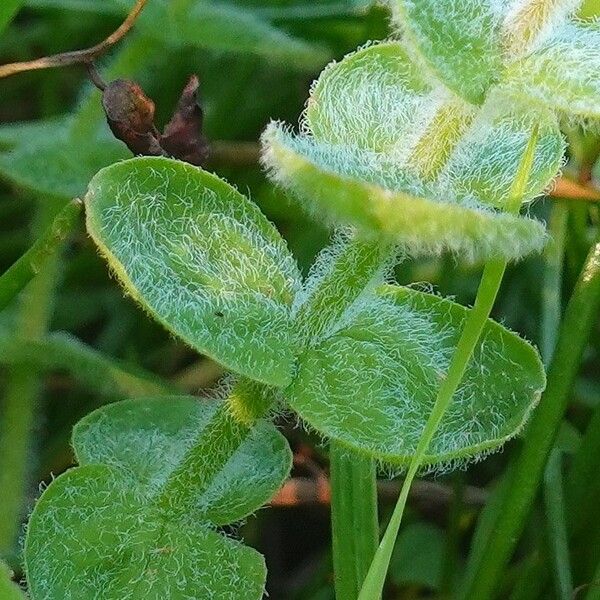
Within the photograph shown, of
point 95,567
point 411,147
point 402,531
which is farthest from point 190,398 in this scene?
point 402,531

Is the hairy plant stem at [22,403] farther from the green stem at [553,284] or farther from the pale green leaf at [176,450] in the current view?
the green stem at [553,284]

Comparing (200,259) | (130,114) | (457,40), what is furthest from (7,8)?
(457,40)

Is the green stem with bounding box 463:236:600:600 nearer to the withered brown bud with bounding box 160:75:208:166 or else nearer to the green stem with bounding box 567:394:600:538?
the green stem with bounding box 567:394:600:538

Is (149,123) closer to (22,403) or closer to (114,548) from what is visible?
(114,548)

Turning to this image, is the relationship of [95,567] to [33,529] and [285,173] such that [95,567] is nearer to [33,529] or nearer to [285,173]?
[33,529]

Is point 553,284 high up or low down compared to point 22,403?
up

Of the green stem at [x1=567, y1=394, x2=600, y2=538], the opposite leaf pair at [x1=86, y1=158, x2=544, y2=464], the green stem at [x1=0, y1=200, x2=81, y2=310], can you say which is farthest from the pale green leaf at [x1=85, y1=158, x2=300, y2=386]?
the green stem at [x1=567, y1=394, x2=600, y2=538]
